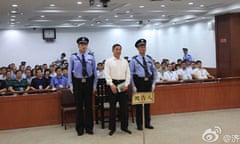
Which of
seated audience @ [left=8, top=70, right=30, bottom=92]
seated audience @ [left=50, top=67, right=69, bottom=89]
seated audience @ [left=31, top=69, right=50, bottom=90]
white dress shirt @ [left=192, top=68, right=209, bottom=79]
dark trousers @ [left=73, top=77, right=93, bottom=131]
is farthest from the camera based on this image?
white dress shirt @ [left=192, top=68, right=209, bottom=79]

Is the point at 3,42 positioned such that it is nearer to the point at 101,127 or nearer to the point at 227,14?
the point at 227,14

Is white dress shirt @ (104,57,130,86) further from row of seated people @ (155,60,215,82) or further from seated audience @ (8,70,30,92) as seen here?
row of seated people @ (155,60,215,82)

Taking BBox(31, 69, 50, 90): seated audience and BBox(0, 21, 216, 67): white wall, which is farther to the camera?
BBox(0, 21, 216, 67): white wall

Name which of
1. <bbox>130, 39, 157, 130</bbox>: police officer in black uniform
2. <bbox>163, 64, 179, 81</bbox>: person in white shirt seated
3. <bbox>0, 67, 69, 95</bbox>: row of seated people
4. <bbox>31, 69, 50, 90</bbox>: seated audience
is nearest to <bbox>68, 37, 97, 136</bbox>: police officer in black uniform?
<bbox>130, 39, 157, 130</bbox>: police officer in black uniform

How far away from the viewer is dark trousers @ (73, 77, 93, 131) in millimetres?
5574

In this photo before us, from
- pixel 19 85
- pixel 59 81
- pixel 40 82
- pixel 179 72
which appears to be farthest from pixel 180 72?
pixel 19 85

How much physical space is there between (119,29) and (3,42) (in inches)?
247

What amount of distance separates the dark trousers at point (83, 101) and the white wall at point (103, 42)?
31.6 feet

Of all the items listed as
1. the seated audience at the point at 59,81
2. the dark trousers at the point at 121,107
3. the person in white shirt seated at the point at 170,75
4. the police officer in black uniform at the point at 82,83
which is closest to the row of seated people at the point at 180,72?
the person in white shirt seated at the point at 170,75

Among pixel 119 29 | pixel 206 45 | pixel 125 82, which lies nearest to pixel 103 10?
pixel 206 45

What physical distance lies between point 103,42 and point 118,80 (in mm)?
13573

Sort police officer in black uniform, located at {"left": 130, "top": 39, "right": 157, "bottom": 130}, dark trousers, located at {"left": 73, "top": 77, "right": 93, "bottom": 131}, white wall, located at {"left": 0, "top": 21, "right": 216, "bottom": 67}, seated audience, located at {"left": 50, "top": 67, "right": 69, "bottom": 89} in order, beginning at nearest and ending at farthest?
dark trousers, located at {"left": 73, "top": 77, "right": 93, "bottom": 131} → police officer in black uniform, located at {"left": 130, "top": 39, "right": 157, "bottom": 130} → seated audience, located at {"left": 50, "top": 67, "right": 69, "bottom": 89} → white wall, located at {"left": 0, "top": 21, "right": 216, "bottom": 67}

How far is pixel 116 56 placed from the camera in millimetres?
5551

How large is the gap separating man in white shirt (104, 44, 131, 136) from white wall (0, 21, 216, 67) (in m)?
9.46
